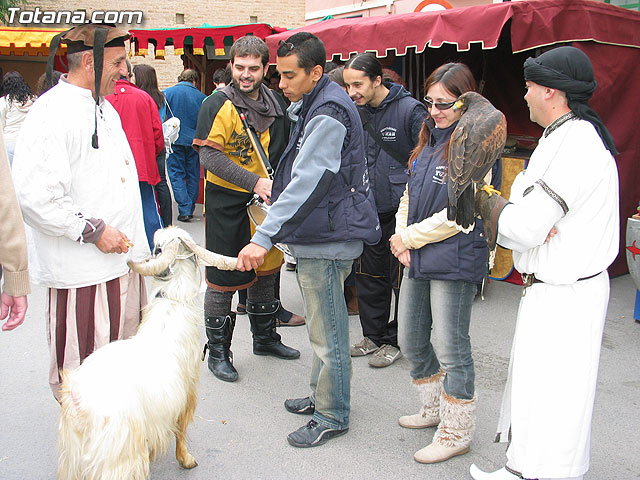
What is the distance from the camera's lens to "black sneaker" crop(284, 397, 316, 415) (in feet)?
11.5

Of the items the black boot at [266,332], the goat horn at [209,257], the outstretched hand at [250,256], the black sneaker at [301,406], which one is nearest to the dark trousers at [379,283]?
the black boot at [266,332]

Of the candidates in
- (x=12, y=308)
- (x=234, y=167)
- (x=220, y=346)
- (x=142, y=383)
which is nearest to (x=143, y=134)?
(x=234, y=167)

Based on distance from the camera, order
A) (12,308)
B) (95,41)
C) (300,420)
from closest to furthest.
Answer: (12,308) → (95,41) → (300,420)

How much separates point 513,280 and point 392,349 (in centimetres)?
235

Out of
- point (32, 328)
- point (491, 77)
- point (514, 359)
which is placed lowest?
point (32, 328)

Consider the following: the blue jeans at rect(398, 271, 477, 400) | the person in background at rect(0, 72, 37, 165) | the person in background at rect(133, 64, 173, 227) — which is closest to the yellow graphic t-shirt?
the blue jeans at rect(398, 271, 477, 400)

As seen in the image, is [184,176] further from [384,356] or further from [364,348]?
[384,356]

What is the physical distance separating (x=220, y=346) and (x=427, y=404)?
153 cm

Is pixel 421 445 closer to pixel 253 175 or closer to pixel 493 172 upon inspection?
pixel 493 172

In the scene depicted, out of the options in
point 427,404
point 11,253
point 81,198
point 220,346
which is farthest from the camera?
point 220,346

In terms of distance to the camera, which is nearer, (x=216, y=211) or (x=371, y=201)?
(x=371, y=201)

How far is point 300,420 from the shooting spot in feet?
11.3

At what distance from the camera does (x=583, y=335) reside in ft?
7.41

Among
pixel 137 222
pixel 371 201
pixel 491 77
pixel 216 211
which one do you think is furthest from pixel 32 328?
pixel 491 77
